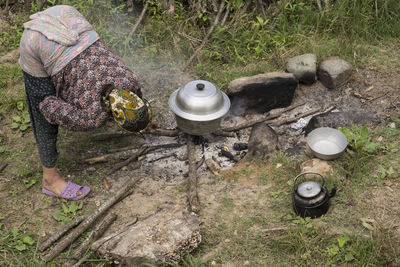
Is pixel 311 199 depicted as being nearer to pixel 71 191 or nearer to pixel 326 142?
pixel 326 142

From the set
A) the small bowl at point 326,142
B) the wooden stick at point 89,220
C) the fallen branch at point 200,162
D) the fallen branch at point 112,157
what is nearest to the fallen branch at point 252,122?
the fallen branch at point 200,162

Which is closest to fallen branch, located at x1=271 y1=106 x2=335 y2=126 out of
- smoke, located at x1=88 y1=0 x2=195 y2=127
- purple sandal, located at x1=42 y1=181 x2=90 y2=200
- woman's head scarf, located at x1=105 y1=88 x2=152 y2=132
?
smoke, located at x1=88 y1=0 x2=195 y2=127

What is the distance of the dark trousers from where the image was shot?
3984 millimetres

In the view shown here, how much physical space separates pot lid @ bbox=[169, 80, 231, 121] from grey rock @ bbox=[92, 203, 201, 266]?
49.1 inches

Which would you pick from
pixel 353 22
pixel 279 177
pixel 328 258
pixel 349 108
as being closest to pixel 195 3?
pixel 353 22

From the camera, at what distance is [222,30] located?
643 cm

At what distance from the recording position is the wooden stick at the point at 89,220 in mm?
3953

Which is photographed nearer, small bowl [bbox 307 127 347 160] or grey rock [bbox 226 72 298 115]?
small bowl [bbox 307 127 347 160]

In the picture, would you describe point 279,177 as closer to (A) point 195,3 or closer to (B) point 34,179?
(B) point 34,179

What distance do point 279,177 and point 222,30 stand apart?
281 cm

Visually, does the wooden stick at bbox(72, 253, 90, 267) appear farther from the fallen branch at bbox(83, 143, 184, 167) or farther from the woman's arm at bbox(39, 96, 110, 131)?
the fallen branch at bbox(83, 143, 184, 167)

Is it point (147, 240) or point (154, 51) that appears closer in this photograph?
point (147, 240)

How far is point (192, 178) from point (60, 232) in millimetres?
1493

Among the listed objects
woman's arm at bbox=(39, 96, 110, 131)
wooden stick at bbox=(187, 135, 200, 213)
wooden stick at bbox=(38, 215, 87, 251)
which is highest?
woman's arm at bbox=(39, 96, 110, 131)
